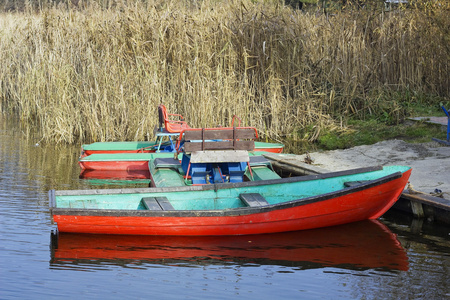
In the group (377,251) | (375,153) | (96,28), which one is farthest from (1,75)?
(377,251)

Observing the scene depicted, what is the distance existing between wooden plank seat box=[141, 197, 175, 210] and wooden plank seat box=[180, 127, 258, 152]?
45.8 inches

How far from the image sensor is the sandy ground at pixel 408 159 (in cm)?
870

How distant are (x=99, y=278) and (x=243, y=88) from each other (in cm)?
846

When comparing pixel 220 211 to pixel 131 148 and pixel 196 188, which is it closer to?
pixel 196 188

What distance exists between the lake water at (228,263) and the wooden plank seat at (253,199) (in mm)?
443

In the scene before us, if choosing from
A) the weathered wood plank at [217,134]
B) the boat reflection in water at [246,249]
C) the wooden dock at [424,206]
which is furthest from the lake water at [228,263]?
the weathered wood plank at [217,134]

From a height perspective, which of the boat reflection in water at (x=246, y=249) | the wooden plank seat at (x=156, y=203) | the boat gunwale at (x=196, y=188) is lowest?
the boat reflection in water at (x=246, y=249)

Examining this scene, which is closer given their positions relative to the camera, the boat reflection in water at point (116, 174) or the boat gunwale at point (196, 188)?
the boat gunwale at point (196, 188)

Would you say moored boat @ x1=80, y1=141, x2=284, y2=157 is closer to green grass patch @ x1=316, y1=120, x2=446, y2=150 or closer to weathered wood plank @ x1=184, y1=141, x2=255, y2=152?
green grass patch @ x1=316, y1=120, x2=446, y2=150

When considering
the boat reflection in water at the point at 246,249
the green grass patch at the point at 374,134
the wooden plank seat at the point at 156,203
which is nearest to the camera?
the boat reflection in water at the point at 246,249

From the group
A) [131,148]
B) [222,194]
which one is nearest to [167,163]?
[222,194]

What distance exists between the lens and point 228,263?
6.14 meters

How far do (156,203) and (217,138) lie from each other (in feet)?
5.30

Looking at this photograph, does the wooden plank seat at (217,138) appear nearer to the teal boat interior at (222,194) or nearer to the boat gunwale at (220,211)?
the teal boat interior at (222,194)
